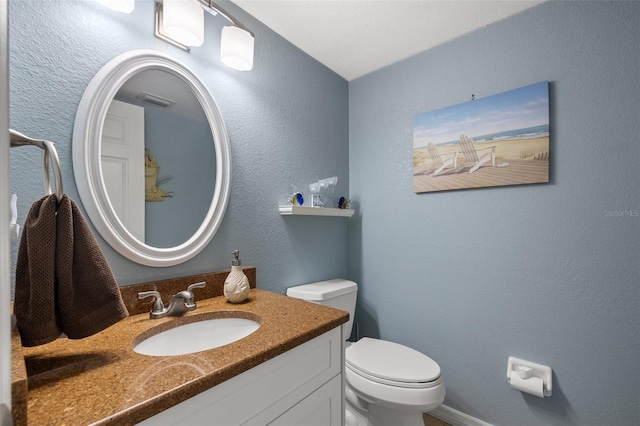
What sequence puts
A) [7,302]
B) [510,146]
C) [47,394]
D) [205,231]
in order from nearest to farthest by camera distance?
[7,302], [47,394], [205,231], [510,146]

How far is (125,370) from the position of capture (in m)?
0.65

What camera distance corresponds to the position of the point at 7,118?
0.32 m

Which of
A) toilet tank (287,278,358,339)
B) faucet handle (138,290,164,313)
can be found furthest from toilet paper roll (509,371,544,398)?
faucet handle (138,290,164,313)

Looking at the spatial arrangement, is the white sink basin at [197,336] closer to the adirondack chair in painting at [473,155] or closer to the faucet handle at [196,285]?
the faucet handle at [196,285]

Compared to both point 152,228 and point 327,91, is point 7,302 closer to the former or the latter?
point 152,228

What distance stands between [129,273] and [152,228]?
0.58 ft

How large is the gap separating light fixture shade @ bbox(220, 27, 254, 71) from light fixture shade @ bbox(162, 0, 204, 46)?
0.14m

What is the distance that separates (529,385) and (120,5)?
2.25 m

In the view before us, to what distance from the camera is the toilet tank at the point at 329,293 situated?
1.58m

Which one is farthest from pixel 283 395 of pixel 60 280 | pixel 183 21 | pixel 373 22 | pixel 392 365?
pixel 373 22

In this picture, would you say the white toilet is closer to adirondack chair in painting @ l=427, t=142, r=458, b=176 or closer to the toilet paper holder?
the toilet paper holder

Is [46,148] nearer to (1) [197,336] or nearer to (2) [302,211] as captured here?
(1) [197,336]

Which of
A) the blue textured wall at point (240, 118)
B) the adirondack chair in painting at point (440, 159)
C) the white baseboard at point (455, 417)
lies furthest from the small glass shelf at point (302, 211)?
the white baseboard at point (455, 417)

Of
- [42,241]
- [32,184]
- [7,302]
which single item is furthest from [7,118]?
[32,184]
